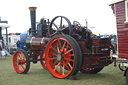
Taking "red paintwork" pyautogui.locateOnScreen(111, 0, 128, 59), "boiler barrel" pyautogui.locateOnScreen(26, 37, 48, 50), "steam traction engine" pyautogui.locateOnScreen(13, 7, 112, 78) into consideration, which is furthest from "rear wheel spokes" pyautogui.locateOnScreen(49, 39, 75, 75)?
"red paintwork" pyautogui.locateOnScreen(111, 0, 128, 59)

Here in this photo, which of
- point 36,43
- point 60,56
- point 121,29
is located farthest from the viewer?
point 36,43

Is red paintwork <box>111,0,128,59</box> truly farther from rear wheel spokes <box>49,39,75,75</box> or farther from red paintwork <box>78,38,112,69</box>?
rear wheel spokes <box>49,39,75,75</box>

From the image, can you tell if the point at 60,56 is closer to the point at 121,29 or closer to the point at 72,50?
the point at 72,50

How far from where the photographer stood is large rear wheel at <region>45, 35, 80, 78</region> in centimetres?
558

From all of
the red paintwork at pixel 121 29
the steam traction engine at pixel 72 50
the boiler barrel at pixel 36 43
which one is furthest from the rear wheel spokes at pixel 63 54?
the red paintwork at pixel 121 29

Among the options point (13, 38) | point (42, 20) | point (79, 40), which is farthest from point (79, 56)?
point (13, 38)

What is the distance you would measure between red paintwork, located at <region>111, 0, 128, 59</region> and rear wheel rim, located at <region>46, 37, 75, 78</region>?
1.31 metres

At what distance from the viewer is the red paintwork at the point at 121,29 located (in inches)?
197

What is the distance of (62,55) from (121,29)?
1.82m

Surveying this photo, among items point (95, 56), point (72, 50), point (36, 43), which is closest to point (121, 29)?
point (95, 56)

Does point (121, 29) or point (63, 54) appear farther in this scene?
point (63, 54)

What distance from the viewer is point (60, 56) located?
235 inches

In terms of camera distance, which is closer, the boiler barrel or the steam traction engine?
the steam traction engine

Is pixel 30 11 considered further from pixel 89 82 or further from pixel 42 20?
pixel 89 82
